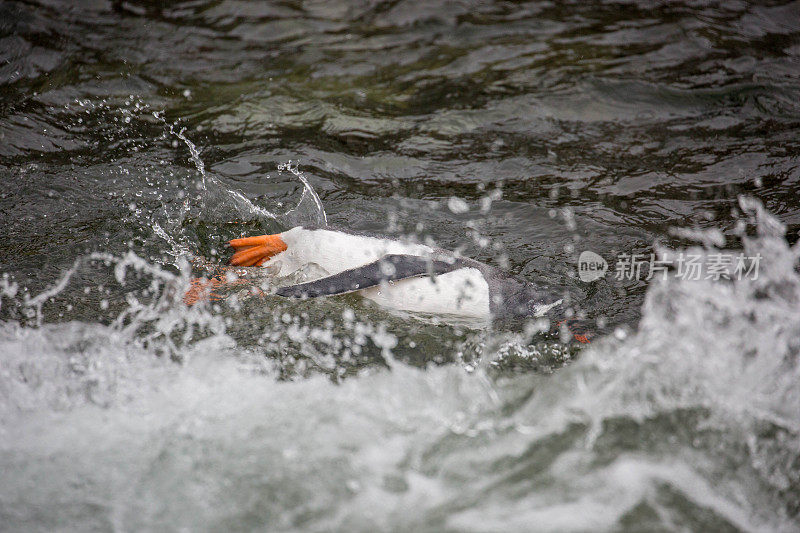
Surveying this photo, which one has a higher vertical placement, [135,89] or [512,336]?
[135,89]

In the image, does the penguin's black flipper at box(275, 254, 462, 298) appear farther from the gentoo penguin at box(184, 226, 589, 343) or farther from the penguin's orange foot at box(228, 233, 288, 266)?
the penguin's orange foot at box(228, 233, 288, 266)

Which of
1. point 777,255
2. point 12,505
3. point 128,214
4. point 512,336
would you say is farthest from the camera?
point 128,214

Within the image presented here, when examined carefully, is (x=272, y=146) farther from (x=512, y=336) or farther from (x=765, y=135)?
(x=765, y=135)

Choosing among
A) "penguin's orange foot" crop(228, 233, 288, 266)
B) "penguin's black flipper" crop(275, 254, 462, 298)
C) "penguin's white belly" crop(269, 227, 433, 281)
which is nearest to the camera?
"penguin's black flipper" crop(275, 254, 462, 298)

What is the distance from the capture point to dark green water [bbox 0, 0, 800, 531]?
2.04 meters

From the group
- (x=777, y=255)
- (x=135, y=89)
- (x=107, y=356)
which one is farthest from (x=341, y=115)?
(x=777, y=255)

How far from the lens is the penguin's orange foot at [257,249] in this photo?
3.48 m

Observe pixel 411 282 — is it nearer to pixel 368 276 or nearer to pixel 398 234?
pixel 368 276

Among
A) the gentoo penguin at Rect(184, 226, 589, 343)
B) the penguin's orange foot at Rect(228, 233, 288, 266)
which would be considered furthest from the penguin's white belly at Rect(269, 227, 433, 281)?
the penguin's orange foot at Rect(228, 233, 288, 266)

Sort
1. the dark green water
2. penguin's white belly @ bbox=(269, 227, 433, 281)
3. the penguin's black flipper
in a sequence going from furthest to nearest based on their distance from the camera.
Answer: penguin's white belly @ bbox=(269, 227, 433, 281)
the penguin's black flipper
the dark green water

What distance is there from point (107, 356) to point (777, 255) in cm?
244

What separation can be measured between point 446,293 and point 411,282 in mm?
174

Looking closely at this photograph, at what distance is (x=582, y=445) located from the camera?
6.84 feet

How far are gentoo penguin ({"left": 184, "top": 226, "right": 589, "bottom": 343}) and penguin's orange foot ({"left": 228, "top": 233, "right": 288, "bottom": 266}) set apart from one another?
0.15 m
